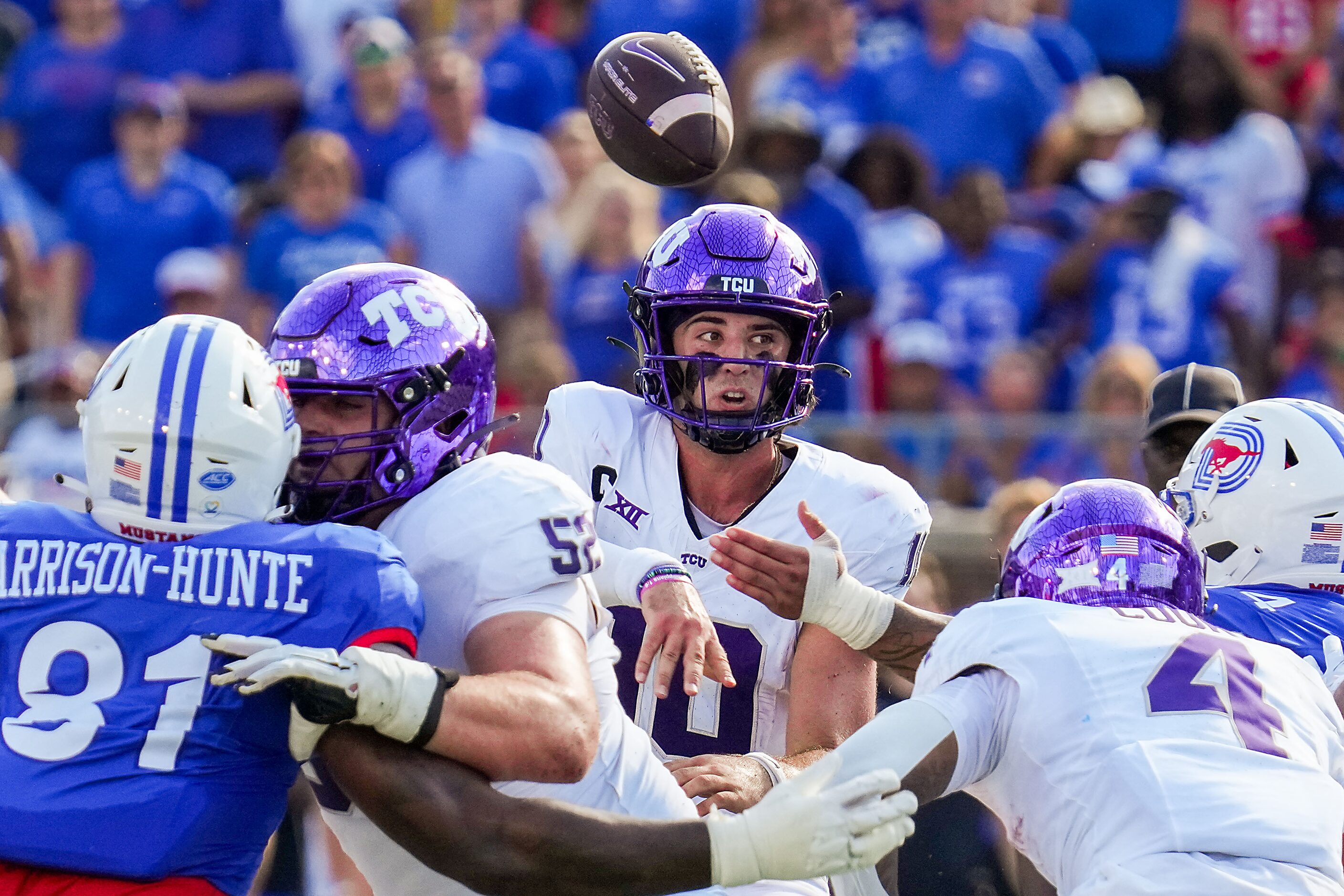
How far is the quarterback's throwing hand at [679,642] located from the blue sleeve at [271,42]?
6.92 metres

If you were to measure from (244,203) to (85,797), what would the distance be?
22.8 feet

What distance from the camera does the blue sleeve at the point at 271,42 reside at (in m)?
9.71

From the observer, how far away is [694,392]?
432 cm

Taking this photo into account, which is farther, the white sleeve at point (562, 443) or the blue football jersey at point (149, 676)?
the white sleeve at point (562, 443)

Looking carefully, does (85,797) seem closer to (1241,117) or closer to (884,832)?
(884,832)

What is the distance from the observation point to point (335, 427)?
11.2 feet

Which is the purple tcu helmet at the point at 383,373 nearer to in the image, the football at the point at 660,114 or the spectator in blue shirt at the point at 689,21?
the football at the point at 660,114

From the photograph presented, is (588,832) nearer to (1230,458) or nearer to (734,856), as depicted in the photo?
(734,856)

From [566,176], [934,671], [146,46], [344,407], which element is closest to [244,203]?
[146,46]

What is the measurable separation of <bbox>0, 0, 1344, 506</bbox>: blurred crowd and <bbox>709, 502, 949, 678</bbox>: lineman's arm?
3340 mm

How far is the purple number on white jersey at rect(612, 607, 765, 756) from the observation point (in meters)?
4.14

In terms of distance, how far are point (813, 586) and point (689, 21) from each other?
654 cm

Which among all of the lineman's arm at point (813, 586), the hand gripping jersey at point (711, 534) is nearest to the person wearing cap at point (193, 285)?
the hand gripping jersey at point (711, 534)

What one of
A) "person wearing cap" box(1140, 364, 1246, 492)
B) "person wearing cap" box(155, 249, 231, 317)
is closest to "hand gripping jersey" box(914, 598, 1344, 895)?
"person wearing cap" box(1140, 364, 1246, 492)
